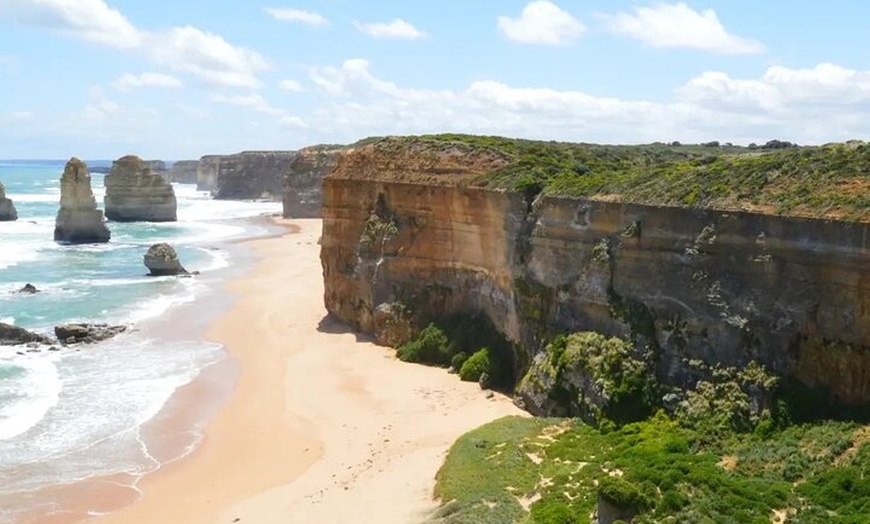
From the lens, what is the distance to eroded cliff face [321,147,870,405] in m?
20.8

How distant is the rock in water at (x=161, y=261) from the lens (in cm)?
5906

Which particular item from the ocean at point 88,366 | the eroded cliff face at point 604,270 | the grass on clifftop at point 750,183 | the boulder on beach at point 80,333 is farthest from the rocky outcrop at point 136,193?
the grass on clifftop at point 750,183

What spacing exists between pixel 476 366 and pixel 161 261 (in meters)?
33.9

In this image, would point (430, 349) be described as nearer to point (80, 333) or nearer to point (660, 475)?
point (80, 333)

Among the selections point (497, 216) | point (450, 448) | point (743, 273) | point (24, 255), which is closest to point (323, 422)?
point (450, 448)

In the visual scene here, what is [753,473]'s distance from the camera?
1895cm

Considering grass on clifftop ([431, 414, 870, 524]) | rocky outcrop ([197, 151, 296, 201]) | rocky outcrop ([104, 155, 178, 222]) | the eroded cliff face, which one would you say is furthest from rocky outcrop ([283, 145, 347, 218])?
grass on clifftop ([431, 414, 870, 524])

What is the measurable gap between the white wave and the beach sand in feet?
16.3

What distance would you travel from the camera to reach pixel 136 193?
96.5m

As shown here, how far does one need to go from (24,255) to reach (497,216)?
5059 cm

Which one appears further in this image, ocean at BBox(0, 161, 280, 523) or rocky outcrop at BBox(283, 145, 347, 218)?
rocky outcrop at BBox(283, 145, 347, 218)

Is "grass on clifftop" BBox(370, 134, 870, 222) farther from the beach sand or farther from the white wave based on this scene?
the white wave

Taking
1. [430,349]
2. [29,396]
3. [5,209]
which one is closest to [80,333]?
[29,396]

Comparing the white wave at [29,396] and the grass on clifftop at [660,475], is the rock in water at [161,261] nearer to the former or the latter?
the white wave at [29,396]
